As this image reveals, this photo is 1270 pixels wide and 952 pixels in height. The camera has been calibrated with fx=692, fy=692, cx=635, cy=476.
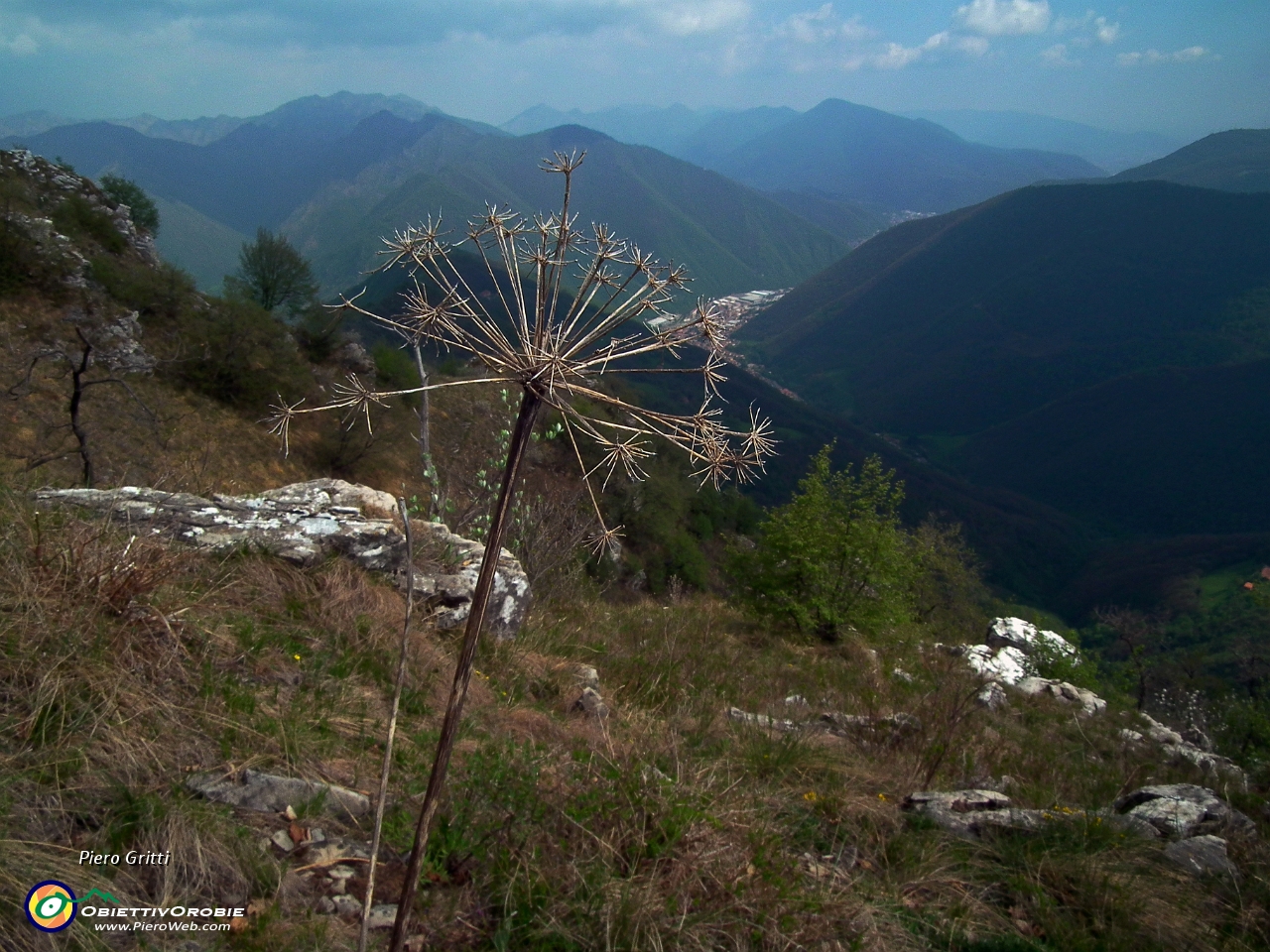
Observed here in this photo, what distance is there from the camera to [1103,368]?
6176 inches

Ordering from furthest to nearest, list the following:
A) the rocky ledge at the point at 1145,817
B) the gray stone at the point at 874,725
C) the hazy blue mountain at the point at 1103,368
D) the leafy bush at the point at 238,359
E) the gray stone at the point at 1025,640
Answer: the hazy blue mountain at the point at 1103,368, the leafy bush at the point at 238,359, the gray stone at the point at 1025,640, the gray stone at the point at 874,725, the rocky ledge at the point at 1145,817

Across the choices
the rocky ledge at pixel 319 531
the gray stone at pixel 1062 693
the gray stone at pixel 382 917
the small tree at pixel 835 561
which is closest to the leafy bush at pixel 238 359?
the small tree at pixel 835 561

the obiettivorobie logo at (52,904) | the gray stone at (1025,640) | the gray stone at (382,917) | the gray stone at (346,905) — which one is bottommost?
the gray stone at (1025,640)

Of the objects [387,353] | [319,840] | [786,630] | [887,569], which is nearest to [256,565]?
[319,840]

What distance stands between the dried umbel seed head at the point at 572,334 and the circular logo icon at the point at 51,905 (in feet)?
5.38

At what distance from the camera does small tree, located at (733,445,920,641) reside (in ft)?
43.2

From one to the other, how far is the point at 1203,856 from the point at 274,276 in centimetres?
4761

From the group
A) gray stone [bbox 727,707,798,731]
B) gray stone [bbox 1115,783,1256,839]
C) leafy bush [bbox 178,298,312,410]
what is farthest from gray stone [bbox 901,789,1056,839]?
leafy bush [bbox 178,298,312,410]

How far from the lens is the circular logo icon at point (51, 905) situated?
207cm

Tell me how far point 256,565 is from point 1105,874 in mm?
5325

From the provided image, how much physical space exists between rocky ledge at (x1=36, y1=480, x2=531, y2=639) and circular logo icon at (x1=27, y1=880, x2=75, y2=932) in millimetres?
3000

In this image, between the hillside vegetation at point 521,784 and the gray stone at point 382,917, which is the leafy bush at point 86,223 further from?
the gray stone at point 382,917

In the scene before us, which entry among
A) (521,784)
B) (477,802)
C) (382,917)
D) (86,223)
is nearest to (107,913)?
(382,917)

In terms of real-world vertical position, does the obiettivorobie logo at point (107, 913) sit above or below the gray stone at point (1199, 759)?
above
